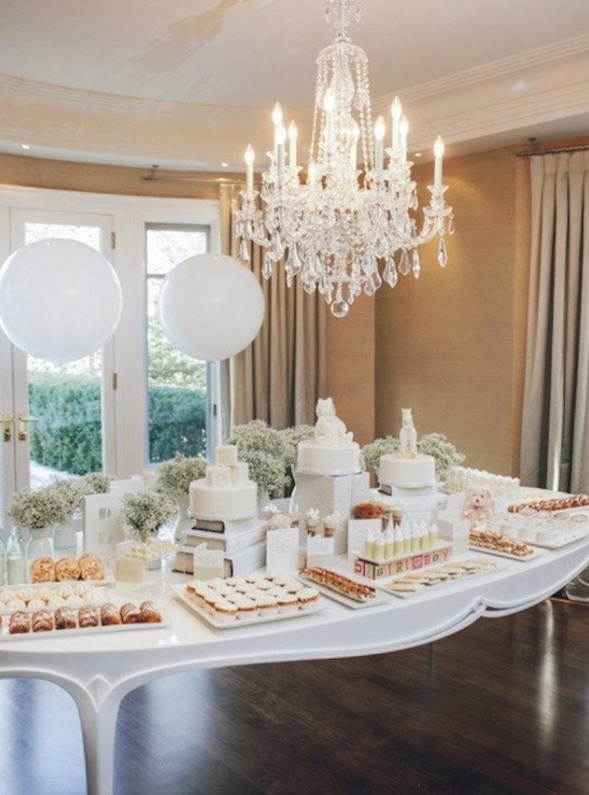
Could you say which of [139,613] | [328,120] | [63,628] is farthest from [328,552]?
[328,120]

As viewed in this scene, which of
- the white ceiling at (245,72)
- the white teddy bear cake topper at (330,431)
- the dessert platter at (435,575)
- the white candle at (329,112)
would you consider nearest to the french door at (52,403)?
the white ceiling at (245,72)

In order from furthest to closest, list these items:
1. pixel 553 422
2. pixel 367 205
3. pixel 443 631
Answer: pixel 553 422, pixel 367 205, pixel 443 631

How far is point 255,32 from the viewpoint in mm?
3869

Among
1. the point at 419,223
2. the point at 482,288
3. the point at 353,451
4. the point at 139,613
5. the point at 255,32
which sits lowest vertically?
the point at 139,613

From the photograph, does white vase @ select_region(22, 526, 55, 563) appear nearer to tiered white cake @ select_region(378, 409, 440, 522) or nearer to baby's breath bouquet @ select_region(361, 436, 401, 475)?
tiered white cake @ select_region(378, 409, 440, 522)

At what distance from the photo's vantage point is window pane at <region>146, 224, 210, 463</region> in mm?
5781

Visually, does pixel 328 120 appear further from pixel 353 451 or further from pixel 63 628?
pixel 63 628

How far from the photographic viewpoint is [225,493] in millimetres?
2611

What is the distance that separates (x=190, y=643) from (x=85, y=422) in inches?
147

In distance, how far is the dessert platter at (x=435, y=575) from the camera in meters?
2.45

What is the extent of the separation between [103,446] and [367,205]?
3.17m

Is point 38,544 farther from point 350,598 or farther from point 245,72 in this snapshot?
point 245,72

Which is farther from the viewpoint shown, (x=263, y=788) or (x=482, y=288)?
(x=482, y=288)

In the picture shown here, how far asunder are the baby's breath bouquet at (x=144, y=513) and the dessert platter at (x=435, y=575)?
77 centimetres
